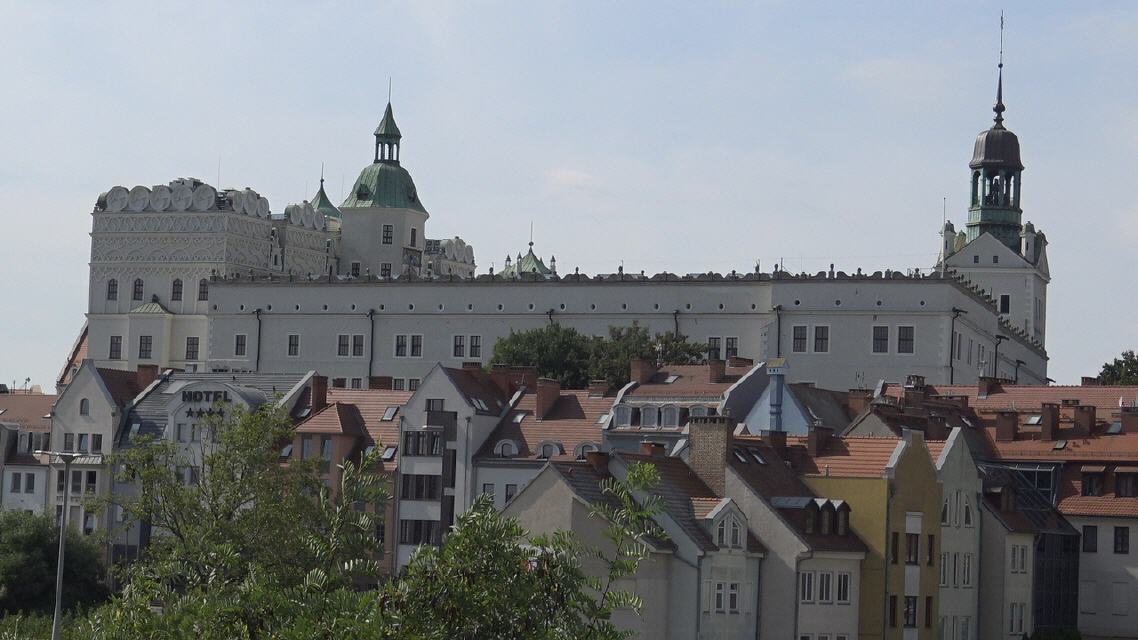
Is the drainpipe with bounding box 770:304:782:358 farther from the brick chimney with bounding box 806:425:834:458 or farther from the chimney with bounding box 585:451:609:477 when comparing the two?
the chimney with bounding box 585:451:609:477

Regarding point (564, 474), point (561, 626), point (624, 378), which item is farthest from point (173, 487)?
point (624, 378)

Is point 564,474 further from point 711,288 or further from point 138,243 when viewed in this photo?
point 138,243

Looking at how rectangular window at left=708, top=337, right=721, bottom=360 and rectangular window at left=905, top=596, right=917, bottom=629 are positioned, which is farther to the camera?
rectangular window at left=708, top=337, right=721, bottom=360

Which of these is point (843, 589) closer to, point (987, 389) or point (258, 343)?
point (987, 389)

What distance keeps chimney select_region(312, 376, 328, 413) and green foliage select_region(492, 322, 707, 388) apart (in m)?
20.0

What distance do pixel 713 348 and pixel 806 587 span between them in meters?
54.9

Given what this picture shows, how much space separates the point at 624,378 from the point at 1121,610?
33.6m

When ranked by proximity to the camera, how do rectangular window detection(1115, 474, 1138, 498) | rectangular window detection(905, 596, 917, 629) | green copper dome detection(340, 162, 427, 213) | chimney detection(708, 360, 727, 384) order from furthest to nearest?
green copper dome detection(340, 162, 427, 213), chimney detection(708, 360, 727, 384), rectangular window detection(1115, 474, 1138, 498), rectangular window detection(905, 596, 917, 629)

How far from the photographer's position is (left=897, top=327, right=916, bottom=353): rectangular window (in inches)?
4237

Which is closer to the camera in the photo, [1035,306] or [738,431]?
[738,431]

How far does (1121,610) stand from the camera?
6775 centimetres

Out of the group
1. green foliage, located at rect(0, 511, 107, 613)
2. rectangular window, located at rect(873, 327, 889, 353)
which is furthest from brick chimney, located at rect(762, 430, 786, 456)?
rectangular window, located at rect(873, 327, 889, 353)

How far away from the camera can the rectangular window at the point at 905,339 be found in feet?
353

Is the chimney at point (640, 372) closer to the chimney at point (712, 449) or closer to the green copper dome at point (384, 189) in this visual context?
the chimney at point (712, 449)
